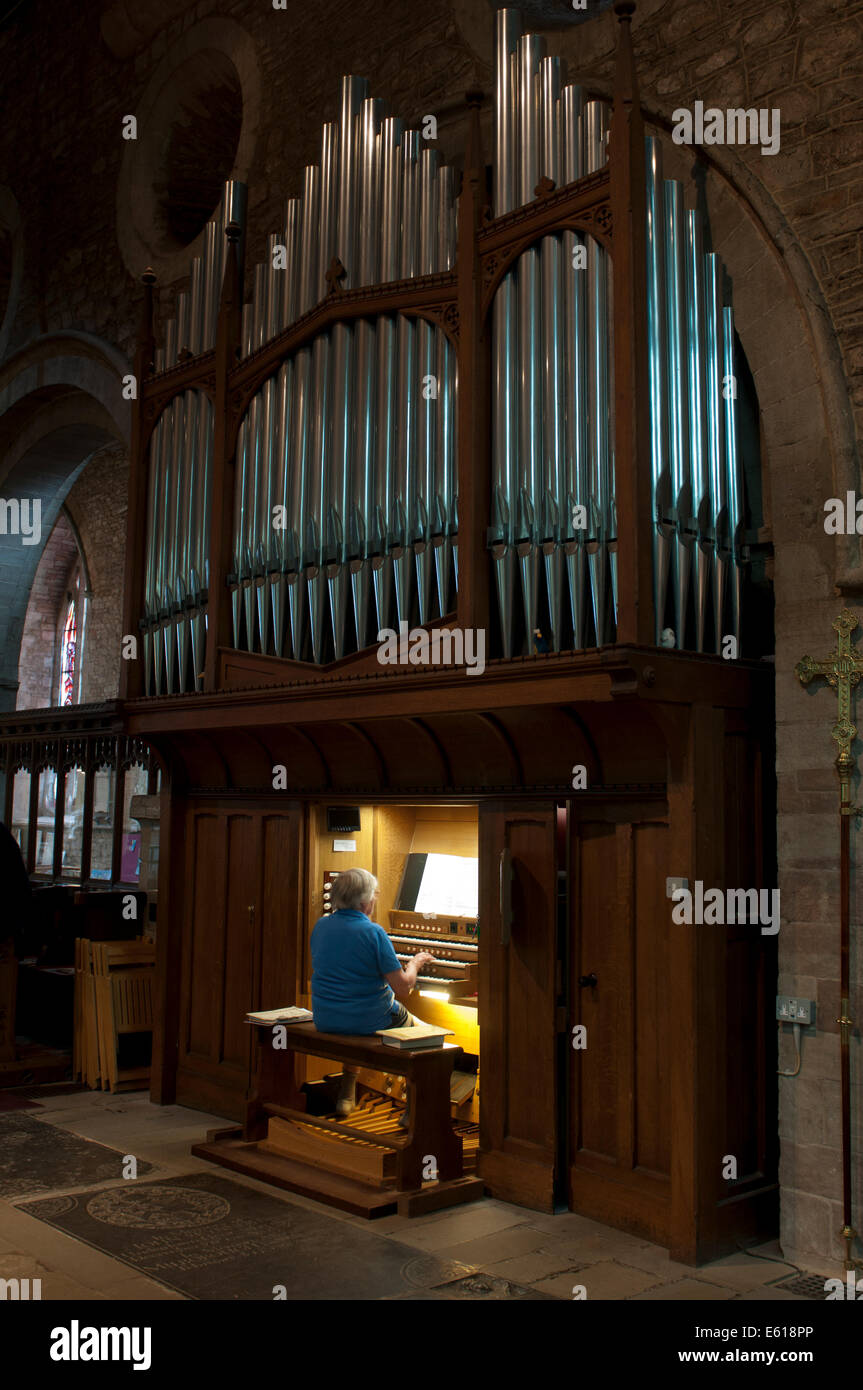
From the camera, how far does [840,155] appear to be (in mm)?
5391

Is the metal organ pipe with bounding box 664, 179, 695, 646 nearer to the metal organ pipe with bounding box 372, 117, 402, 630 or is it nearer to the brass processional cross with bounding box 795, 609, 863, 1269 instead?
the brass processional cross with bounding box 795, 609, 863, 1269

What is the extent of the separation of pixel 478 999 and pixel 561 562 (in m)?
2.32

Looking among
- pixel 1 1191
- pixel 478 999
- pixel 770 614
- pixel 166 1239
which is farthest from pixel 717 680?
pixel 1 1191

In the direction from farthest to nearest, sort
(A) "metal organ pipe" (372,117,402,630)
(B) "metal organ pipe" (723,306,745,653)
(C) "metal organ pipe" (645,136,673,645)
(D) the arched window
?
1. (D) the arched window
2. (A) "metal organ pipe" (372,117,402,630)
3. (B) "metal organ pipe" (723,306,745,653)
4. (C) "metal organ pipe" (645,136,673,645)

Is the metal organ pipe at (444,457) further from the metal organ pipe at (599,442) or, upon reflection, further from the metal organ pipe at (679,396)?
the metal organ pipe at (679,396)

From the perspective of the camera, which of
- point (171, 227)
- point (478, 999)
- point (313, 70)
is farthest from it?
point (171, 227)

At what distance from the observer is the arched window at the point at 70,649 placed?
790 inches

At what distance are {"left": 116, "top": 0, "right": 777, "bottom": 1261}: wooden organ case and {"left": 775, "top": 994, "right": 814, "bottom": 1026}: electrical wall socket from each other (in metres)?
0.20

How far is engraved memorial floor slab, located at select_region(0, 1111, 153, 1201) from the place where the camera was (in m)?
5.96

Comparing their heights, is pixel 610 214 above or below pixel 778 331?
above

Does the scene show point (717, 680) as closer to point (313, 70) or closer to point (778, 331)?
point (778, 331)

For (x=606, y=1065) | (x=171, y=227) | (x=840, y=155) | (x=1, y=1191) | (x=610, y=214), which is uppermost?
(x=171, y=227)

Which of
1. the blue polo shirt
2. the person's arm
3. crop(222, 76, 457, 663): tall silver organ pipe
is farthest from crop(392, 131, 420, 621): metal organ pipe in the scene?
the person's arm

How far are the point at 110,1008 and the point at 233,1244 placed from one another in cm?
336
